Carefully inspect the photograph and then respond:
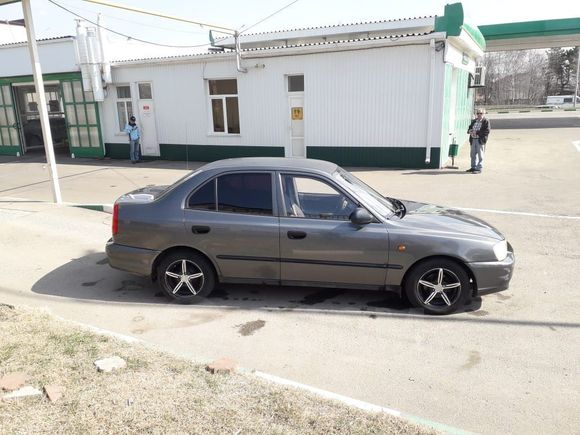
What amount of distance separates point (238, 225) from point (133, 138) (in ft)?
44.4

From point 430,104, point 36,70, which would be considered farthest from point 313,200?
point 430,104

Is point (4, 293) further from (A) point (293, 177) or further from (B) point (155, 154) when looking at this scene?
(B) point (155, 154)

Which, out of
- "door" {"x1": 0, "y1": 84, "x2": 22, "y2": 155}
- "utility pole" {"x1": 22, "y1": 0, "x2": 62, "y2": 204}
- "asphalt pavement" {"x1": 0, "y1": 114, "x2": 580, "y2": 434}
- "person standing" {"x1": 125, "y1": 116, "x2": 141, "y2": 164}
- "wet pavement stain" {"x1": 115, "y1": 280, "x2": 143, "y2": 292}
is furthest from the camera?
"door" {"x1": 0, "y1": 84, "x2": 22, "y2": 155}

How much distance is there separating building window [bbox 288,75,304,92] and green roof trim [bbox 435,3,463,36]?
4454mm

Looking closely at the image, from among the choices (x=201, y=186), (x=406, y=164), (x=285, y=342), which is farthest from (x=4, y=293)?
(x=406, y=164)

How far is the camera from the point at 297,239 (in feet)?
16.4

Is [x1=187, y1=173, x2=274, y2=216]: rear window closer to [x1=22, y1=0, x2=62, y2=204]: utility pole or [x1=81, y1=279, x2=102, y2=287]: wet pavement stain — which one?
[x1=81, y1=279, x2=102, y2=287]: wet pavement stain

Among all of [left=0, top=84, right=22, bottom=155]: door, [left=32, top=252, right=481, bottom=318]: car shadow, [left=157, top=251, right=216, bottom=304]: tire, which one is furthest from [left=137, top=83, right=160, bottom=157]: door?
[left=157, top=251, right=216, bottom=304]: tire

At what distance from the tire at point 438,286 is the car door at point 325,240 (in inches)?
13.5

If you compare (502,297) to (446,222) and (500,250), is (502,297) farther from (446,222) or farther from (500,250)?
(446,222)

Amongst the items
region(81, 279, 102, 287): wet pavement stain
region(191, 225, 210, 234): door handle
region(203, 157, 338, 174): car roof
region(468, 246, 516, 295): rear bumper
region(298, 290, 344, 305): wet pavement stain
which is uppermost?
region(203, 157, 338, 174): car roof

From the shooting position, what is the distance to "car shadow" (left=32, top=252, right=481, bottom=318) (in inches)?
206

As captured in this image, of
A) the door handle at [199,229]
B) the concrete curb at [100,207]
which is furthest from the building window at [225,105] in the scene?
the door handle at [199,229]

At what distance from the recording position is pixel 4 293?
18.5 ft
